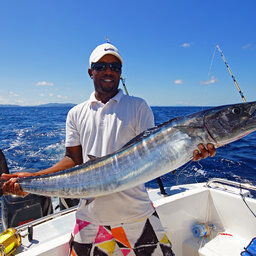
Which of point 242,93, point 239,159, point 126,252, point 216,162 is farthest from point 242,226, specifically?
point 239,159

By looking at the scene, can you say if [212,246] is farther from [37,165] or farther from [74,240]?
[37,165]

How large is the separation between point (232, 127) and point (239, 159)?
9.65 metres

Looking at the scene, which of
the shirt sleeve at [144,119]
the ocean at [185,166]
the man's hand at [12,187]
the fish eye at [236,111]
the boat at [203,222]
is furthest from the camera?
the ocean at [185,166]

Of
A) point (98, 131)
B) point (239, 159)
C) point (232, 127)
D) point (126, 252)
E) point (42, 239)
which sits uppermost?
point (98, 131)

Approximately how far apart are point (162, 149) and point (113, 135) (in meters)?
0.55

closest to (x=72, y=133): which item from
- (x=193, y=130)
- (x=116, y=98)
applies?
(x=116, y=98)

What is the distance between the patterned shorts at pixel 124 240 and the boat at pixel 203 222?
0.87 meters

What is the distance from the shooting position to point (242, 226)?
3121 millimetres

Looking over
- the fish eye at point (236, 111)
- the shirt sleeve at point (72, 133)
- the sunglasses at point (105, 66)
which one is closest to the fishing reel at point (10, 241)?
the shirt sleeve at point (72, 133)

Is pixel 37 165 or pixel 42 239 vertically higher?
pixel 37 165

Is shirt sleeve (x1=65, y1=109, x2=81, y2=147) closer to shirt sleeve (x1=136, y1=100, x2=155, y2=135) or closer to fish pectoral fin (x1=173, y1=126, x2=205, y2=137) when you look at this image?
shirt sleeve (x1=136, y1=100, x2=155, y2=135)

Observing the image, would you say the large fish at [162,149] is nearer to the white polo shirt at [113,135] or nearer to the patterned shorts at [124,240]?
the white polo shirt at [113,135]

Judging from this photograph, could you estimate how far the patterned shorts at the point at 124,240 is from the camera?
1823 millimetres

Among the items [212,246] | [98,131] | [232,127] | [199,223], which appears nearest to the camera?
[232,127]
